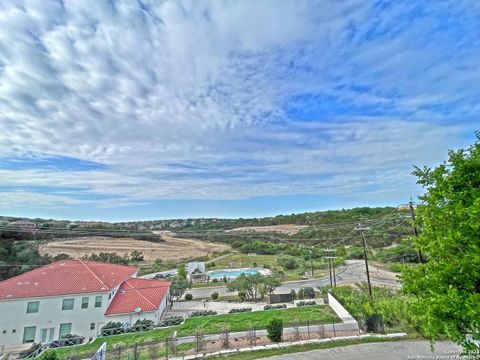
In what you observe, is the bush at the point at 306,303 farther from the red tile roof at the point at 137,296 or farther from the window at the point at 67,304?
the window at the point at 67,304

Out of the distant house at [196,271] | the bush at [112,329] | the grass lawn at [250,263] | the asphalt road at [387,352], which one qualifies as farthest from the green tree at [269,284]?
the distant house at [196,271]

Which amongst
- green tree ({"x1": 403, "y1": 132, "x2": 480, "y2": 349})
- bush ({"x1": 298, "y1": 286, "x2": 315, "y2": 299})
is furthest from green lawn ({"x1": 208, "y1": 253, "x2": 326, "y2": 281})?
green tree ({"x1": 403, "y1": 132, "x2": 480, "y2": 349})

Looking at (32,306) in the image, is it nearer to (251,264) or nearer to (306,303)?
(306,303)

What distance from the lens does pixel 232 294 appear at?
3347cm

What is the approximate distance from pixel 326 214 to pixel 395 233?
1011 inches

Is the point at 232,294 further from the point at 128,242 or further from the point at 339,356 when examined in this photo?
the point at 128,242

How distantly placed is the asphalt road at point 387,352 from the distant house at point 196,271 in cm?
3435

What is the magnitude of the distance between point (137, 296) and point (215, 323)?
31.2 feet

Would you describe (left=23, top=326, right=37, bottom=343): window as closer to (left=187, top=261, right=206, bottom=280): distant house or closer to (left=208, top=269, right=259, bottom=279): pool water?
(left=187, top=261, right=206, bottom=280): distant house

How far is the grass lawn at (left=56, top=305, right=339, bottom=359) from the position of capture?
1716 cm

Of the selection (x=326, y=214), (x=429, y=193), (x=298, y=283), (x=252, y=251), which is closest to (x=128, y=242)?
(x=252, y=251)

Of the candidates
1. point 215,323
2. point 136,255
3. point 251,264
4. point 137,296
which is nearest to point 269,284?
point 215,323

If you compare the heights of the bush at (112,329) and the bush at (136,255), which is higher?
the bush at (136,255)

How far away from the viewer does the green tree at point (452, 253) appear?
5.15 meters
